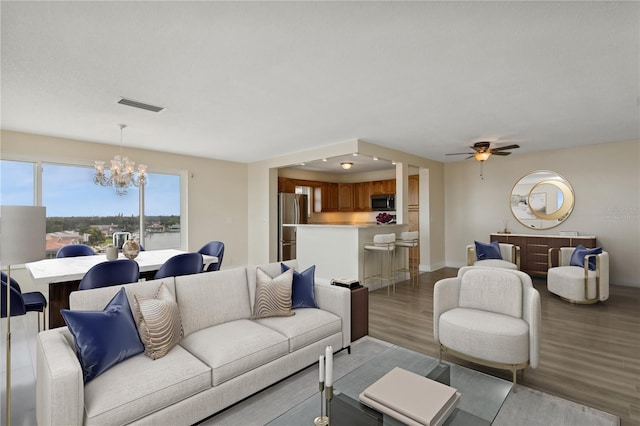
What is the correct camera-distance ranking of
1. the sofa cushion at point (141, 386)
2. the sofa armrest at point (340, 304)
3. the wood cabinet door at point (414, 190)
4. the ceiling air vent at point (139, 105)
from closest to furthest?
1. the sofa cushion at point (141, 386)
2. the sofa armrest at point (340, 304)
3. the ceiling air vent at point (139, 105)
4. the wood cabinet door at point (414, 190)

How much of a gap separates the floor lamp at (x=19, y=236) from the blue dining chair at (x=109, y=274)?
1151 millimetres

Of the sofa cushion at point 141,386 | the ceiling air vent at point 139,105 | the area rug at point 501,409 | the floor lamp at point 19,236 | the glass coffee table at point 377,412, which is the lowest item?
the area rug at point 501,409

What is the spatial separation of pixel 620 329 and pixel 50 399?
5.12 meters

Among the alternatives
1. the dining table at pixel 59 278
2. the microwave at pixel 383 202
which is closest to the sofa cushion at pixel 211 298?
the dining table at pixel 59 278

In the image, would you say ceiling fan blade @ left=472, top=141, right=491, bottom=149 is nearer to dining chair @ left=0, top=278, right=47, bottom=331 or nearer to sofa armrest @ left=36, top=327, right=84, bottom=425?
sofa armrest @ left=36, top=327, right=84, bottom=425

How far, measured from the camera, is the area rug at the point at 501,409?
2.01 meters

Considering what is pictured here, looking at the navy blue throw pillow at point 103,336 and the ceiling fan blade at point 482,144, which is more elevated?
the ceiling fan blade at point 482,144

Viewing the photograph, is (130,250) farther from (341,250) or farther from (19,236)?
(341,250)

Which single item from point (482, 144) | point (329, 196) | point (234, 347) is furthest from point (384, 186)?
point (234, 347)

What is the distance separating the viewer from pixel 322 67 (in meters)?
2.79

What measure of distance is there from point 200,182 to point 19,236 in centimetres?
554

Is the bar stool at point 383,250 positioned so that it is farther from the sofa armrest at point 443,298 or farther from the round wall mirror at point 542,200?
the round wall mirror at point 542,200

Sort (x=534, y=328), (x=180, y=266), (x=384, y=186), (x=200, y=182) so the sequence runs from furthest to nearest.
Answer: (x=384, y=186) → (x=200, y=182) → (x=180, y=266) → (x=534, y=328)

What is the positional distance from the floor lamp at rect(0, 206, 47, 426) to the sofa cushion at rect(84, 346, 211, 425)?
1.57 feet
